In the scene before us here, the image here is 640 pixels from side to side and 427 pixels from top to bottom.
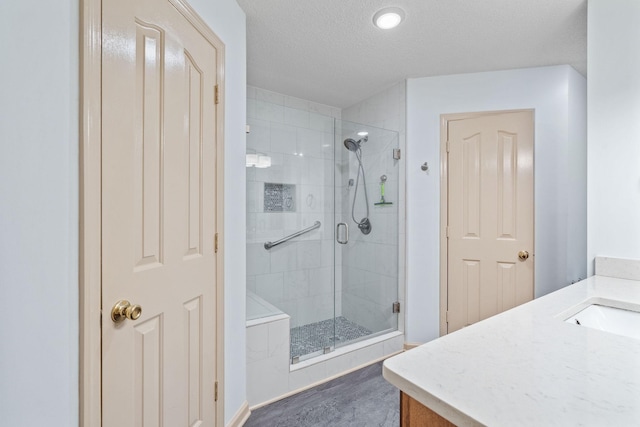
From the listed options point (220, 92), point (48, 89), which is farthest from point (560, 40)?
point (48, 89)

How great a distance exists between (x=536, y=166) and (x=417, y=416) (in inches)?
93.9

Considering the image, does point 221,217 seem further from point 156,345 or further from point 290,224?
point 290,224

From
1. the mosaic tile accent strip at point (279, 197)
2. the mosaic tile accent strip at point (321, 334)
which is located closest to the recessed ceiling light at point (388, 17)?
the mosaic tile accent strip at point (279, 197)

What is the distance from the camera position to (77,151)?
0.77 m

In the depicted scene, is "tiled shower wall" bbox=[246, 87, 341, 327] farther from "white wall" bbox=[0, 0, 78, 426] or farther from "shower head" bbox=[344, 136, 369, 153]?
"white wall" bbox=[0, 0, 78, 426]

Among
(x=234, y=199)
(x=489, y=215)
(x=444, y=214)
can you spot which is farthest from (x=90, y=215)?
(x=489, y=215)

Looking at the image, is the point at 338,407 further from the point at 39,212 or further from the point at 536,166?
the point at 536,166

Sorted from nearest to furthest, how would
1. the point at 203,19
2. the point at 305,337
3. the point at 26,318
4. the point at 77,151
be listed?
1. the point at 26,318
2. the point at 77,151
3. the point at 203,19
4. the point at 305,337

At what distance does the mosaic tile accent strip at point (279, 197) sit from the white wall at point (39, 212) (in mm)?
1806

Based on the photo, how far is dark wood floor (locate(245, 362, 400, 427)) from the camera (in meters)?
1.71

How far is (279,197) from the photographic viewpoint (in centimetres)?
264

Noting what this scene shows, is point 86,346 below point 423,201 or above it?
below

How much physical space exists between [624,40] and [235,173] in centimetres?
211

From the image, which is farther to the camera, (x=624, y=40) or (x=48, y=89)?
(x=624, y=40)
